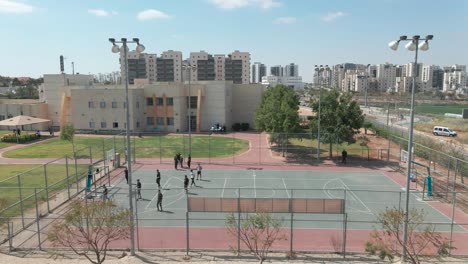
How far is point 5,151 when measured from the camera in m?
44.4

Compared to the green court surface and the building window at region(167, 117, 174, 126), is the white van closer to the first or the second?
the green court surface

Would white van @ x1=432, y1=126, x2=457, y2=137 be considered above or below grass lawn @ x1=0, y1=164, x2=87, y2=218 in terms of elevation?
above

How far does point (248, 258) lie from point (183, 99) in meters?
48.6

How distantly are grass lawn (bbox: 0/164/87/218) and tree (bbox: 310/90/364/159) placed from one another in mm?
23376

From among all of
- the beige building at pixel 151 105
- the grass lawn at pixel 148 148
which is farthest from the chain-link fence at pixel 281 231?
the beige building at pixel 151 105

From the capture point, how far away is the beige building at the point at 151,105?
60.0m

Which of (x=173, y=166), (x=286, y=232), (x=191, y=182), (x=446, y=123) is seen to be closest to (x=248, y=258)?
(x=286, y=232)

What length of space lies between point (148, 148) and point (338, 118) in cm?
2272

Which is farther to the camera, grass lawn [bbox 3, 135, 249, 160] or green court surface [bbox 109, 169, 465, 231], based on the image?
grass lawn [bbox 3, 135, 249, 160]

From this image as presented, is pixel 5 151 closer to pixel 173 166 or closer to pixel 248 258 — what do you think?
pixel 173 166

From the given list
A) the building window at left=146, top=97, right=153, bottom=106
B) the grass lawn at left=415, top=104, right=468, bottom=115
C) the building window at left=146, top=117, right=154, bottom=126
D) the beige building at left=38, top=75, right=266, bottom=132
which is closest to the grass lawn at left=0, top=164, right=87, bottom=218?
the beige building at left=38, top=75, right=266, bottom=132

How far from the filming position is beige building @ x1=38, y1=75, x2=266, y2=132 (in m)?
60.0

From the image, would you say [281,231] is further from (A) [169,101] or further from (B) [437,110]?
(B) [437,110]

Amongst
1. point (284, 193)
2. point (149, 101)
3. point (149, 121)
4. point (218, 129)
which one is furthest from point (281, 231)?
point (149, 101)
